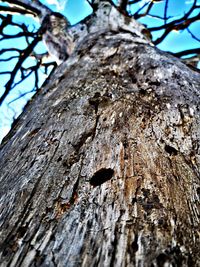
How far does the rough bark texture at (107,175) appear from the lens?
1.53 ft

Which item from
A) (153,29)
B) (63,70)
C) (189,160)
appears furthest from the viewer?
(153,29)

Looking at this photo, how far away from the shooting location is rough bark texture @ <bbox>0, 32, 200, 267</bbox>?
467 millimetres

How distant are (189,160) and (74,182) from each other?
31 cm

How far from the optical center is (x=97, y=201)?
1.83 feet

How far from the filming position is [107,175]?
64 centimetres

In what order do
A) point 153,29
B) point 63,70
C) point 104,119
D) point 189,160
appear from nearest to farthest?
point 189,160
point 104,119
point 63,70
point 153,29

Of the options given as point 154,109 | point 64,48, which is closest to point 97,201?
point 154,109

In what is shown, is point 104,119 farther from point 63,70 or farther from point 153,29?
point 153,29

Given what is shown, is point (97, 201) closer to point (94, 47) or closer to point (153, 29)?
point (94, 47)

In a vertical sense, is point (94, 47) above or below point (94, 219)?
above

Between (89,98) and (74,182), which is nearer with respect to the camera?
(74,182)

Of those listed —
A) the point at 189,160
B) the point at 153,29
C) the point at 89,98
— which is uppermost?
the point at 153,29

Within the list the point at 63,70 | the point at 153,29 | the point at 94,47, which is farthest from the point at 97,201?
the point at 153,29

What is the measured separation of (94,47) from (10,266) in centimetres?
139
